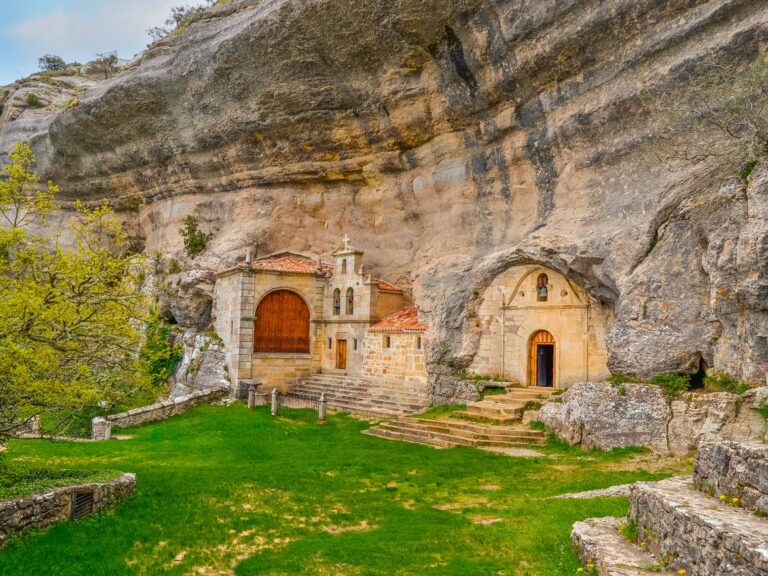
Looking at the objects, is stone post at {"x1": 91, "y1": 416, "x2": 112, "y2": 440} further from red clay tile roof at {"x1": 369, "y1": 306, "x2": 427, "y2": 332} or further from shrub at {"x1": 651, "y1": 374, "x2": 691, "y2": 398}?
shrub at {"x1": 651, "y1": 374, "x2": 691, "y2": 398}

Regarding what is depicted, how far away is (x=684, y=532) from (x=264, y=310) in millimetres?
24988

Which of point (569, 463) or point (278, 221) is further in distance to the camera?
point (278, 221)

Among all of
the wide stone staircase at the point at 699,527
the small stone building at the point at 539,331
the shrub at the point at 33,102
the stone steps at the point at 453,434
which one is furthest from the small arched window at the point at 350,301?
the shrub at the point at 33,102

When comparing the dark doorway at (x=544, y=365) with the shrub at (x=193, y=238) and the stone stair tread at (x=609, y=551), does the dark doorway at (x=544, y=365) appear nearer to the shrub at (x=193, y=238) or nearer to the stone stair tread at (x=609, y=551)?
the stone stair tread at (x=609, y=551)

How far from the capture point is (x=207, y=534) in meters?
9.94

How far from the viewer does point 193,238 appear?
34.7 m

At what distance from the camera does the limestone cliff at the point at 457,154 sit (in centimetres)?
1623

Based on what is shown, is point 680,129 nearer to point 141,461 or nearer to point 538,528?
point 538,528

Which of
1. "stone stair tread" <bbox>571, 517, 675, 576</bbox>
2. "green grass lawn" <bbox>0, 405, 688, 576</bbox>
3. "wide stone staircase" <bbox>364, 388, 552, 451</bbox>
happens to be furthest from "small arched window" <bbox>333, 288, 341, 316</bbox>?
"stone stair tread" <bbox>571, 517, 675, 576</bbox>

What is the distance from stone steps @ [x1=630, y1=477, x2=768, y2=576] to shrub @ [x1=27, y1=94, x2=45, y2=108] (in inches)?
1944

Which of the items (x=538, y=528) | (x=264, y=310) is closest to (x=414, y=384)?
(x=264, y=310)

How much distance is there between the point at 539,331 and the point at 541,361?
3.92 feet

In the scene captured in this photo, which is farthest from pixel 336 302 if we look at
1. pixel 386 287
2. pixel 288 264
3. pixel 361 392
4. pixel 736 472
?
pixel 736 472

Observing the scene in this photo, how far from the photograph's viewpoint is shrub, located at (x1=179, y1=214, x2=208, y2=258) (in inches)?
1366
